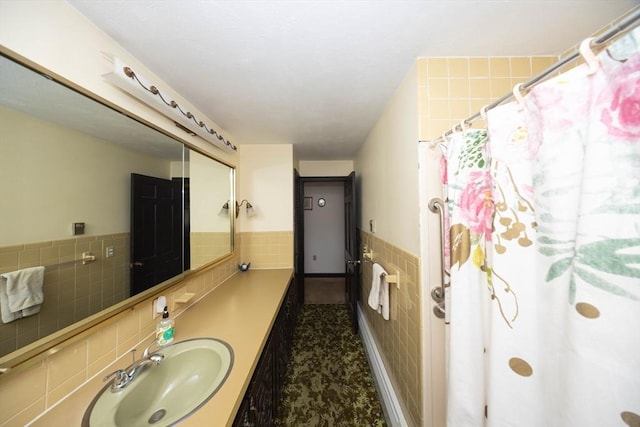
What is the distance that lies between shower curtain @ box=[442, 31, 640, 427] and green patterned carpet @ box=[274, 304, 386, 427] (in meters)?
0.97

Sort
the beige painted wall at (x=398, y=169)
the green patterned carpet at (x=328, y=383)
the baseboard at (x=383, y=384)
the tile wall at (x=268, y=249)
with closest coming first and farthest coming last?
the beige painted wall at (x=398, y=169) < the baseboard at (x=383, y=384) < the green patterned carpet at (x=328, y=383) < the tile wall at (x=268, y=249)

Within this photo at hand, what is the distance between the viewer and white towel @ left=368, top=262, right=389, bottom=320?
56.5 inches

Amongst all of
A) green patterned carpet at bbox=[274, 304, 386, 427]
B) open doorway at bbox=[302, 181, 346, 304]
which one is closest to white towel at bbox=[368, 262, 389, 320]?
green patterned carpet at bbox=[274, 304, 386, 427]

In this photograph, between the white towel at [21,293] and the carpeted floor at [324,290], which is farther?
the carpeted floor at [324,290]

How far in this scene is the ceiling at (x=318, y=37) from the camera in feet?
2.38

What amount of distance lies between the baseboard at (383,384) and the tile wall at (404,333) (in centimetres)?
5

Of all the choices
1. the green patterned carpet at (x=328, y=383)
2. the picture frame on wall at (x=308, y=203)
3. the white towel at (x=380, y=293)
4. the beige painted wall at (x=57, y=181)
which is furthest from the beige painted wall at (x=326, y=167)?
the beige painted wall at (x=57, y=181)

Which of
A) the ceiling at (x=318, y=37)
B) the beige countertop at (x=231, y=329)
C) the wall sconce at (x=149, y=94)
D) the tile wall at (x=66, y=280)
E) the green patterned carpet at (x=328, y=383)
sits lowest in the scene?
the green patterned carpet at (x=328, y=383)

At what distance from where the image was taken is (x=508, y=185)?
0.58 metres

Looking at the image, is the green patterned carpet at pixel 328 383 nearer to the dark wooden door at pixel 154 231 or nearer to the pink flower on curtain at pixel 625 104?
the dark wooden door at pixel 154 231

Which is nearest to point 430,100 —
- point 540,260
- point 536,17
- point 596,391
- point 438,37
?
point 438,37

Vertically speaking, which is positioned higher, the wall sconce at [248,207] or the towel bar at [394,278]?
the wall sconce at [248,207]

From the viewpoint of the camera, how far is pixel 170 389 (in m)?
0.86

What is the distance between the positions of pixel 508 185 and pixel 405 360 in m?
1.15
